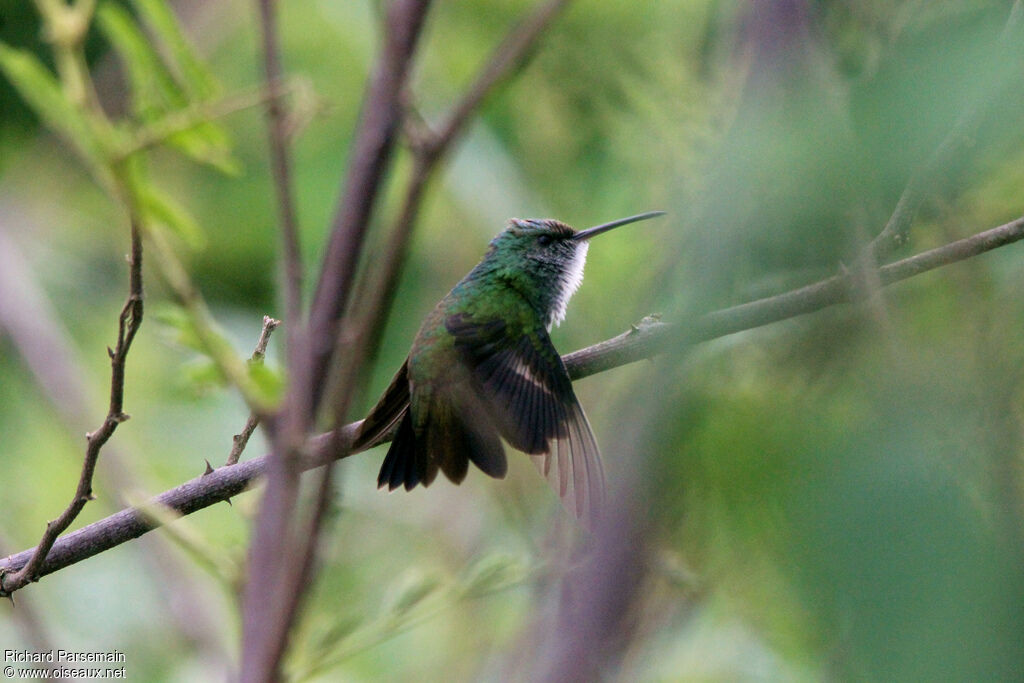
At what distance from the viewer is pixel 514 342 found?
2.79 meters

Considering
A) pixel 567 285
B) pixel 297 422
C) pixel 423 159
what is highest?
pixel 567 285

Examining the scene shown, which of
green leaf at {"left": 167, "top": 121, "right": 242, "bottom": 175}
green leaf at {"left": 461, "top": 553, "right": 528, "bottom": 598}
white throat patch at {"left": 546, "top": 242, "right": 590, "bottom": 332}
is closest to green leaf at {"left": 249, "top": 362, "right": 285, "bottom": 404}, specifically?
green leaf at {"left": 167, "top": 121, "right": 242, "bottom": 175}

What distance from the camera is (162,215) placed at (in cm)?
139

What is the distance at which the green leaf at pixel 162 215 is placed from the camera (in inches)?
49.5

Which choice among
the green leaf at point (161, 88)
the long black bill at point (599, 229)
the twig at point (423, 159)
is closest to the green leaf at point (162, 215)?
the green leaf at point (161, 88)

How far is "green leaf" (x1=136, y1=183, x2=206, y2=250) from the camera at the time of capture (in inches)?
49.5

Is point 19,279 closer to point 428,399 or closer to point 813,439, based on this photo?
Answer: point 428,399

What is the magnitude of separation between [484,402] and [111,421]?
120cm

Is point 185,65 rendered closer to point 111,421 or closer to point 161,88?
point 161,88

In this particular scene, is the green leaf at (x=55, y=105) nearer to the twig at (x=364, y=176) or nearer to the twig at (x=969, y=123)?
the twig at (x=364, y=176)

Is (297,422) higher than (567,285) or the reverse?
the reverse

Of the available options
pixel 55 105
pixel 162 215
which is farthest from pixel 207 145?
pixel 55 105

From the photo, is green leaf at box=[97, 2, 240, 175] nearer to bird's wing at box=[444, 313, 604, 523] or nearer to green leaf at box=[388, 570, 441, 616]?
green leaf at box=[388, 570, 441, 616]

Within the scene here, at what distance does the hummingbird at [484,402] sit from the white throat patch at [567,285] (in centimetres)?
7
